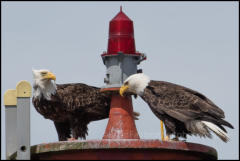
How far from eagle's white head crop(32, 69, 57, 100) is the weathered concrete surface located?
9.51ft

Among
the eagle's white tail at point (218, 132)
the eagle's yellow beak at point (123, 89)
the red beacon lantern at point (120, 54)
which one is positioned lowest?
the eagle's white tail at point (218, 132)

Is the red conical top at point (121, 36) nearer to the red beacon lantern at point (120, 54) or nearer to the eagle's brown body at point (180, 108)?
the red beacon lantern at point (120, 54)

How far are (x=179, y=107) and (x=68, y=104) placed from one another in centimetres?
282

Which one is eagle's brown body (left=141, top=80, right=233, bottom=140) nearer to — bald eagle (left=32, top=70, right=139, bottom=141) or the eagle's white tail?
the eagle's white tail

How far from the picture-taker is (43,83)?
61.5 ft

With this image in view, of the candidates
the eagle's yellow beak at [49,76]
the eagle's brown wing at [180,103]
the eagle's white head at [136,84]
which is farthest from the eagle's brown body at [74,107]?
the eagle's brown wing at [180,103]

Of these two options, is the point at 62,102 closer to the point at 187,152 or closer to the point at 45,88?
the point at 45,88

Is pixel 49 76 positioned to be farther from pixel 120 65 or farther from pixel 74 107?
pixel 120 65

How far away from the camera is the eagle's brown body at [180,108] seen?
17.9 m

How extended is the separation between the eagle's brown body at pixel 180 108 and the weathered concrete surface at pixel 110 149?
1.85 m

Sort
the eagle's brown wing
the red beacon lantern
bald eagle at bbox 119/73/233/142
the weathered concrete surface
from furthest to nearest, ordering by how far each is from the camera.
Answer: the red beacon lantern
the eagle's brown wing
bald eagle at bbox 119/73/233/142
the weathered concrete surface

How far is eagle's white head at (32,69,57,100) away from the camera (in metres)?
18.7

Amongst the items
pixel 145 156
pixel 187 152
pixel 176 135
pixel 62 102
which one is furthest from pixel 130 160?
pixel 62 102

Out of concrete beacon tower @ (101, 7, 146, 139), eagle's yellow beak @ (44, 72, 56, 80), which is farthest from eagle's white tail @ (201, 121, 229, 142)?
eagle's yellow beak @ (44, 72, 56, 80)
